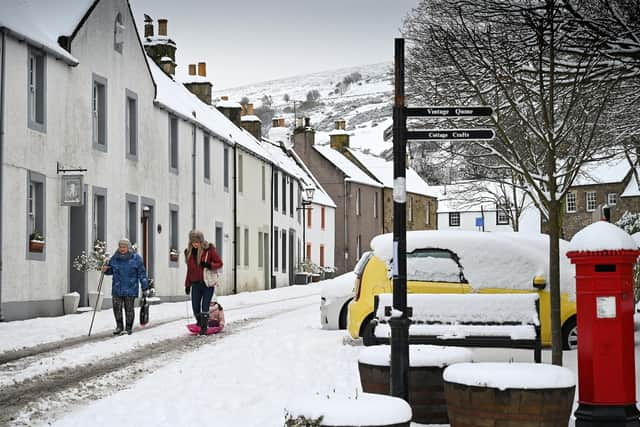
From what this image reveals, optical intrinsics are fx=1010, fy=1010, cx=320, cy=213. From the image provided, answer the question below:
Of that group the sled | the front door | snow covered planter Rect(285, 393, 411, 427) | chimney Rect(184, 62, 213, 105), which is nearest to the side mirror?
the sled

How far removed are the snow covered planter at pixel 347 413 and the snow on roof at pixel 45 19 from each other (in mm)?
15655

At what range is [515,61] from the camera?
13.5 meters

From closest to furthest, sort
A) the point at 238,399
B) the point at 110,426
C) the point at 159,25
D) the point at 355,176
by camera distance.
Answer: the point at 110,426 → the point at 238,399 → the point at 159,25 → the point at 355,176

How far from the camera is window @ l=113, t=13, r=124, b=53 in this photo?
88.4 feet

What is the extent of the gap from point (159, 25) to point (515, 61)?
26.7 metres

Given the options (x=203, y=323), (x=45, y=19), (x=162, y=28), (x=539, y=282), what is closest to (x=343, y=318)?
(x=203, y=323)

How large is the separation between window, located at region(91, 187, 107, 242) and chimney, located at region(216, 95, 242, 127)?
2048 centimetres

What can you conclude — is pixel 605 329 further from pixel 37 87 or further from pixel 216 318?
pixel 37 87

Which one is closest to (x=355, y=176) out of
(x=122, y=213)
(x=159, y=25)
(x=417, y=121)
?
(x=159, y=25)

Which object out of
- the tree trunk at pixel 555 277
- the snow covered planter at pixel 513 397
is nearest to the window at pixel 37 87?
the tree trunk at pixel 555 277

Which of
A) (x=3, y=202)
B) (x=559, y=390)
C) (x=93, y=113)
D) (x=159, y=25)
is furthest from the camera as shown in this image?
(x=159, y=25)

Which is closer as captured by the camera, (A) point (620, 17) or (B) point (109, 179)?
(A) point (620, 17)

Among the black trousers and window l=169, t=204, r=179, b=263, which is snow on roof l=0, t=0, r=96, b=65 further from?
window l=169, t=204, r=179, b=263

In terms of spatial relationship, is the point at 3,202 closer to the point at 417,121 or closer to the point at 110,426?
the point at 417,121
